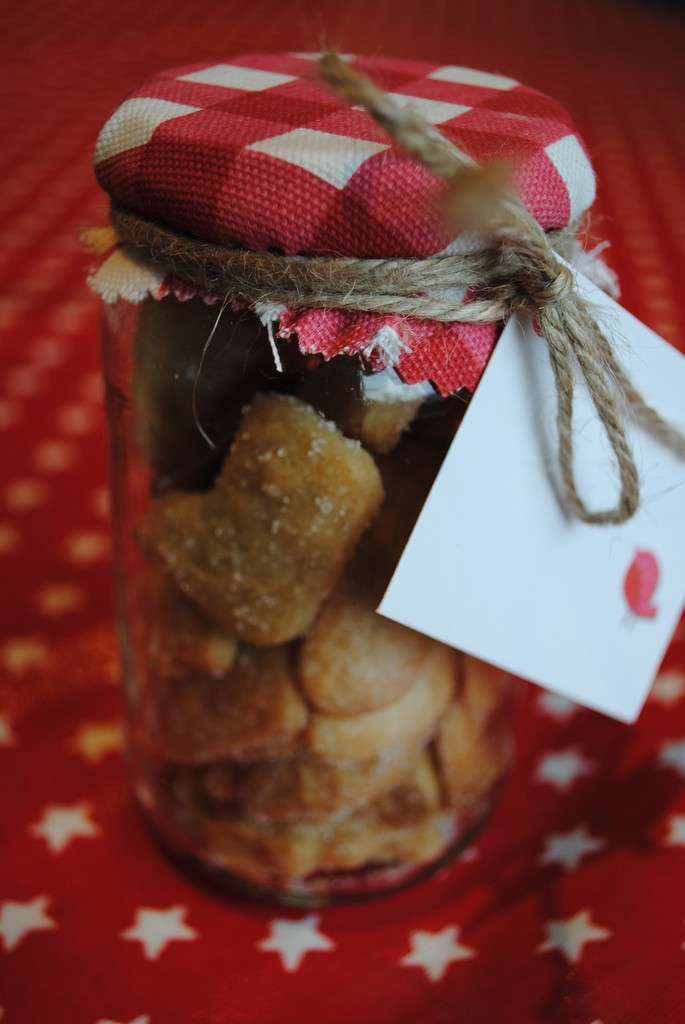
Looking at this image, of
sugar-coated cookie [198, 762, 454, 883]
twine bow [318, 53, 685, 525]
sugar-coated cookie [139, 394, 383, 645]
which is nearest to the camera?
twine bow [318, 53, 685, 525]

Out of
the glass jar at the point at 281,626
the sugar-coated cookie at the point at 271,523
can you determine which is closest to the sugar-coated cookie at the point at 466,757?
the glass jar at the point at 281,626

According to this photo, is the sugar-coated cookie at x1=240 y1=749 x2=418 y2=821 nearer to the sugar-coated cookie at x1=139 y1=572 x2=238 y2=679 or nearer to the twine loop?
the sugar-coated cookie at x1=139 y1=572 x2=238 y2=679

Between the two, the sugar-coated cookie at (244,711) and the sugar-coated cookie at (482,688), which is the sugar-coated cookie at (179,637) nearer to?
the sugar-coated cookie at (244,711)

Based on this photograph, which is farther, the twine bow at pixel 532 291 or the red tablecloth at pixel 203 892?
the red tablecloth at pixel 203 892

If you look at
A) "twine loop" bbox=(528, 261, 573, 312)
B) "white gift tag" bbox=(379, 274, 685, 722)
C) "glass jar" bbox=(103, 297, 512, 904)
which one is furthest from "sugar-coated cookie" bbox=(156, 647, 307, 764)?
"twine loop" bbox=(528, 261, 573, 312)

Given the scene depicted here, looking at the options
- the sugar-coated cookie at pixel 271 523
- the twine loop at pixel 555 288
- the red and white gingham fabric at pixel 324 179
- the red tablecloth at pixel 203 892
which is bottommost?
the red tablecloth at pixel 203 892

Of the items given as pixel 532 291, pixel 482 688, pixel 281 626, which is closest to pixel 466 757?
pixel 482 688

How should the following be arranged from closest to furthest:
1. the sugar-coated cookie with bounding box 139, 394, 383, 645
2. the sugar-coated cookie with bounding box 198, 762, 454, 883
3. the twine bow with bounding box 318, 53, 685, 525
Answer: the twine bow with bounding box 318, 53, 685, 525 < the sugar-coated cookie with bounding box 139, 394, 383, 645 < the sugar-coated cookie with bounding box 198, 762, 454, 883

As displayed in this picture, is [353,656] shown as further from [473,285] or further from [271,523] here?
[473,285]
